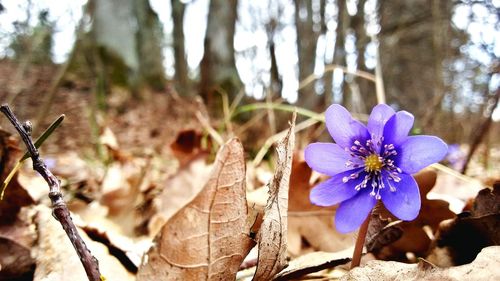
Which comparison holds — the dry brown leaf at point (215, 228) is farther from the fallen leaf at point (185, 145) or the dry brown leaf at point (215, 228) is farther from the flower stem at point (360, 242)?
the fallen leaf at point (185, 145)

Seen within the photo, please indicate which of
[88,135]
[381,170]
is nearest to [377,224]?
[381,170]

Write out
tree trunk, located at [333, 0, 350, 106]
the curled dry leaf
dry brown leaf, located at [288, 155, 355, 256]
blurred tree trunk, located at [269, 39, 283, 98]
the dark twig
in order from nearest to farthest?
the dark twig, the curled dry leaf, dry brown leaf, located at [288, 155, 355, 256], tree trunk, located at [333, 0, 350, 106], blurred tree trunk, located at [269, 39, 283, 98]

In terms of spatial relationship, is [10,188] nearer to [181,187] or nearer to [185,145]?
[181,187]

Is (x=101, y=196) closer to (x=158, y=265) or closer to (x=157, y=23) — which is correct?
(x=158, y=265)

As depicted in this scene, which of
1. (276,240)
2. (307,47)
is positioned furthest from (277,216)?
(307,47)

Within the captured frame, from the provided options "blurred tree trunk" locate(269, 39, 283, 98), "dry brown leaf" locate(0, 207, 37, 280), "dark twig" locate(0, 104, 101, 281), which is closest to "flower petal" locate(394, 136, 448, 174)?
"dark twig" locate(0, 104, 101, 281)

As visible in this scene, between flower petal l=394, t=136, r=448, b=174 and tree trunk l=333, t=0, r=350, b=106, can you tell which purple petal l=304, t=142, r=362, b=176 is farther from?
tree trunk l=333, t=0, r=350, b=106

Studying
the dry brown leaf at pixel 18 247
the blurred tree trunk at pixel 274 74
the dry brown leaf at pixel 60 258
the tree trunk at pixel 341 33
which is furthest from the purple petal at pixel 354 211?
the blurred tree trunk at pixel 274 74
